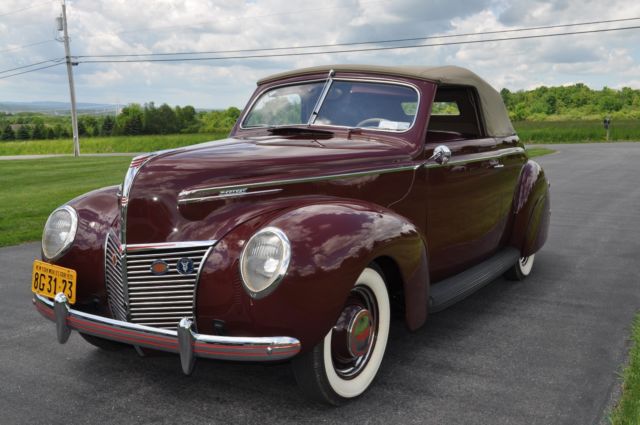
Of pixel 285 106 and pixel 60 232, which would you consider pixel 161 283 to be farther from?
pixel 285 106

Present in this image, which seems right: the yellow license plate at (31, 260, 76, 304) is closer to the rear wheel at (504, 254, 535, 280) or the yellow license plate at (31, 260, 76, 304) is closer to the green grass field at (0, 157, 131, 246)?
the rear wheel at (504, 254, 535, 280)

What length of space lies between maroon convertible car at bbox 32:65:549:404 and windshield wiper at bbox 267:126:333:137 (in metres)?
0.01

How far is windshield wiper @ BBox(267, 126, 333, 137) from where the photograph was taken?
3967 mm

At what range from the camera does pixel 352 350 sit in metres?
3.01

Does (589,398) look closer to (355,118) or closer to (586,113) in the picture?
(355,118)

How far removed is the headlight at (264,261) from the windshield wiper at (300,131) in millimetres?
1409

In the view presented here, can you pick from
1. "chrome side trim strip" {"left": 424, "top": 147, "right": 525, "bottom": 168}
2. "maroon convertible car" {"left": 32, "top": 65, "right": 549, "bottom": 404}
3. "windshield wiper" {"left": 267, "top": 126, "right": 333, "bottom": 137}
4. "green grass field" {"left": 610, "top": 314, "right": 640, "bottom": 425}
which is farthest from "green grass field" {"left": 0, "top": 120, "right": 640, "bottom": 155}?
"green grass field" {"left": 610, "top": 314, "right": 640, "bottom": 425}

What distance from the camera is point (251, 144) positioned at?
363 centimetres

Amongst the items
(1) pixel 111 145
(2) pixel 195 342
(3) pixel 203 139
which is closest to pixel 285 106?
(2) pixel 195 342

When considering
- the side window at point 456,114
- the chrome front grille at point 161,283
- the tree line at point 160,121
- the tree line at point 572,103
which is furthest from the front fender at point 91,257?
the tree line at point 572,103

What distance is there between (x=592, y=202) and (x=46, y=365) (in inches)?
386

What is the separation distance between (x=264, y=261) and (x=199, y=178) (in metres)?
0.62

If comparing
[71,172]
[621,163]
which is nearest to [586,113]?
[621,163]

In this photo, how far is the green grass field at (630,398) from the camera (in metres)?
2.83
